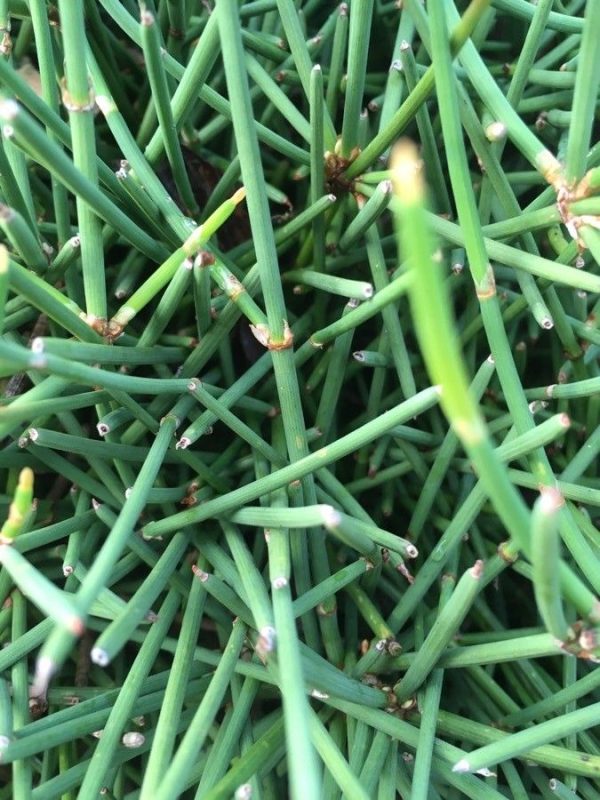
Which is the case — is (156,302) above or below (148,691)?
above

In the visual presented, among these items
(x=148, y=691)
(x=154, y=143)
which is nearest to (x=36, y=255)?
(x=154, y=143)

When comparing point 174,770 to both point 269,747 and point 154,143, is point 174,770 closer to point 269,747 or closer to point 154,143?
point 269,747

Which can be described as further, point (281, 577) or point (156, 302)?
point (156, 302)

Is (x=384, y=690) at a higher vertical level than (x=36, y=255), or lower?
lower

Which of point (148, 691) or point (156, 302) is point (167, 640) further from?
point (156, 302)

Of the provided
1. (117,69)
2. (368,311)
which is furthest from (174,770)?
(117,69)

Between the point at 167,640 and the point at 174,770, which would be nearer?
the point at 174,770

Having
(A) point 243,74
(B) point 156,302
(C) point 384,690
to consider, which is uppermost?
(A) point 243,74
